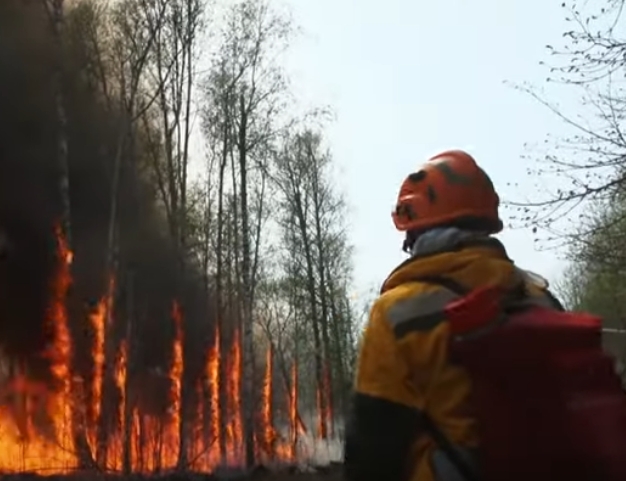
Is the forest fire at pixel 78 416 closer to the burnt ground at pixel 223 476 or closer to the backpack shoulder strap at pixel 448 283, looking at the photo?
the burnt ground at pixel 223 476

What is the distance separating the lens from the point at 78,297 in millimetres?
26859

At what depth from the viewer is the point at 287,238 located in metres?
46.5

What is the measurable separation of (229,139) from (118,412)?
1177cm

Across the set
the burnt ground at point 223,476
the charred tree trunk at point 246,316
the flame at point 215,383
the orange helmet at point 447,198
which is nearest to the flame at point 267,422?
the flame at point 215,383

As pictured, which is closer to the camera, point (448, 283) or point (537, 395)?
point (537, 395)

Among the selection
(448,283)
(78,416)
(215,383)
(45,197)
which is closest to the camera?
(448,283)

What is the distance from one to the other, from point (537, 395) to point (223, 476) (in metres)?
20.5

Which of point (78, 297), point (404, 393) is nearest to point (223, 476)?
point (78, 297)

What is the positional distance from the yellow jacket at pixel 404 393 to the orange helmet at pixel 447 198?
0.80ft

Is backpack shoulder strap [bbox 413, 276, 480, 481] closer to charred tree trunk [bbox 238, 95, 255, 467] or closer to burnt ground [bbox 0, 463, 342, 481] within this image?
burnt ground [bbox 0, 463, 342, 481]

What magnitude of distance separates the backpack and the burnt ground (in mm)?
14304

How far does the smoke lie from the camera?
24.8m

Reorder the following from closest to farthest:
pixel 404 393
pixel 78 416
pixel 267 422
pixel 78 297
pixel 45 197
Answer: pixel 404 393, pixel 78 416, pixel 45 197, pixel 78 297, pixel 267 422

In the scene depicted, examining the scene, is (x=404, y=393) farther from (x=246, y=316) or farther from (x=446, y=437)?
(x=246, y=316)
